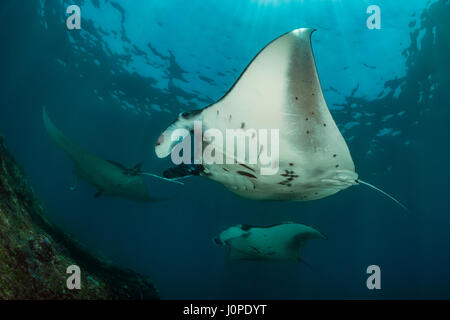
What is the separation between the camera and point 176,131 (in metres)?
3.14

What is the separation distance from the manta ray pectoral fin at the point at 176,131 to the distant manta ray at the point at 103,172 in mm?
3077

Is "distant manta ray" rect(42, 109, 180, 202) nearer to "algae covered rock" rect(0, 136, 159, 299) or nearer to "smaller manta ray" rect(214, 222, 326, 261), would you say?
"smaller manta ray" rect(214, 222, 326, 261)

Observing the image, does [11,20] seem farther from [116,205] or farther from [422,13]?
[116,205]

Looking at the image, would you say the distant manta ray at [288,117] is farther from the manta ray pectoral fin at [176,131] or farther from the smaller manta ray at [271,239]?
the smaller manta ray at [271,239]

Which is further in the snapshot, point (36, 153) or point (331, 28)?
point (36, 153)

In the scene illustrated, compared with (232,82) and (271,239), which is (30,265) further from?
(232,82)

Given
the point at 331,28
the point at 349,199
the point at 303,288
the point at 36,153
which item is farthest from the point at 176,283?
the point at 331,28

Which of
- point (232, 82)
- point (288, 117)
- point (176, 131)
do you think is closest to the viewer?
point (288, 117)

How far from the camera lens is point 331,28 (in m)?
9.89

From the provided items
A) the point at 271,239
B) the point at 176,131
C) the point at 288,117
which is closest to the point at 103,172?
the point at 271,239

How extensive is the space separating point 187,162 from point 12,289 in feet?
7.92

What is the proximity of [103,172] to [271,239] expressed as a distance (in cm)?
521

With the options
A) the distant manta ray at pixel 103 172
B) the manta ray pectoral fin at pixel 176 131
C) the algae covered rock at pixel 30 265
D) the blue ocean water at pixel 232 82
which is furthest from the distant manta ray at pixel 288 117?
the blue ocean water at pixel 232 82
